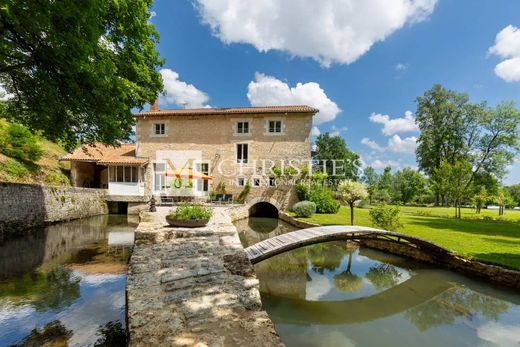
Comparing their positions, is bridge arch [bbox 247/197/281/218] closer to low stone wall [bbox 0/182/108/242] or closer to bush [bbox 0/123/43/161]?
low stone wall [bbox 0/182/108/242]

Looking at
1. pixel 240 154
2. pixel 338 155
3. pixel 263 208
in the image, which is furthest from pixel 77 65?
pixel 338 155

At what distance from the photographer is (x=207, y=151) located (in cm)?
2192

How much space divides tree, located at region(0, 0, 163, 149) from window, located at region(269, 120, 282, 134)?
11.4m

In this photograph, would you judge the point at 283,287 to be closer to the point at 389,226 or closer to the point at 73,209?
the point at 389,226

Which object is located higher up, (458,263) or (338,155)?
(338,155)

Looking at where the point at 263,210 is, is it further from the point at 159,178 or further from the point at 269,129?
Answer: the point at 159,178

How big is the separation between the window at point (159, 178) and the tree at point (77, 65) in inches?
434

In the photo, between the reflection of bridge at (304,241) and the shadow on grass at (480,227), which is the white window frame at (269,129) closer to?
the shadow on grass at (480,227)

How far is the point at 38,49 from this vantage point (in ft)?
22.3

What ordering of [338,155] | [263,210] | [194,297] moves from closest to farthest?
1. [194,297]
2. [263,210]
3. [338,155]

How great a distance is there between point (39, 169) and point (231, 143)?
44.7ft

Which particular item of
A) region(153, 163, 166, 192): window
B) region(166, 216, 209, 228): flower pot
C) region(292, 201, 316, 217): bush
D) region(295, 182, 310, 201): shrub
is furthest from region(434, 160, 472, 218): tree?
region(153, 163, 166, 192): window

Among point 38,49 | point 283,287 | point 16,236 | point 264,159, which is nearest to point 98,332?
point 283,287

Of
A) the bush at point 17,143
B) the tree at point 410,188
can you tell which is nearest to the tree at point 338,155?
the tree at point 410,188
